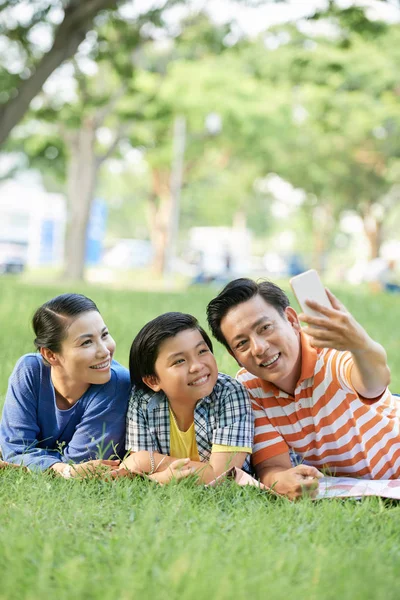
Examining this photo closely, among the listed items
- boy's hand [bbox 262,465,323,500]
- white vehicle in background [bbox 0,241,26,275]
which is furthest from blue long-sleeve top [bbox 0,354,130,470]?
white vehicle in background [bbox 0,241,26,275]

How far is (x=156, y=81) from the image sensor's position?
22516 mm

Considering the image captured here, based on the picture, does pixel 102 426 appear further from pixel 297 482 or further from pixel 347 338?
pixel 347 338

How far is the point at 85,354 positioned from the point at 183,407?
50 centimetres

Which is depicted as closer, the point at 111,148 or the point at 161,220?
the point at 111,148

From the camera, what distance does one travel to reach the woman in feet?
12.7

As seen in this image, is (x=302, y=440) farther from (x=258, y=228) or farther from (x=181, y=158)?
(x=258, y=228)

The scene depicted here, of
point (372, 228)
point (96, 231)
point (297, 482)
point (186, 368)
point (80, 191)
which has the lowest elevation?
point (297, 482)

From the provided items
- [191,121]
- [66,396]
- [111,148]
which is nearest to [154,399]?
[66,396]

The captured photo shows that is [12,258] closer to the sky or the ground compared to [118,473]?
closer to the sky

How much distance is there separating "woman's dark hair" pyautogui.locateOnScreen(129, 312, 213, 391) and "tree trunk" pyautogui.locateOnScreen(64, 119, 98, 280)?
17.0m

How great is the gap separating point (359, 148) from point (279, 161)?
3.28 m

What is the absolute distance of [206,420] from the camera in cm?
372

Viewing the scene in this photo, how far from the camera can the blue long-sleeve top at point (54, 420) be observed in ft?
12.7

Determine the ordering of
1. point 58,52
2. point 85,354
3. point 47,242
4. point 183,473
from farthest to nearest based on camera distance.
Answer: point 47,242
point 58,52
point 85,354
point 183,473
